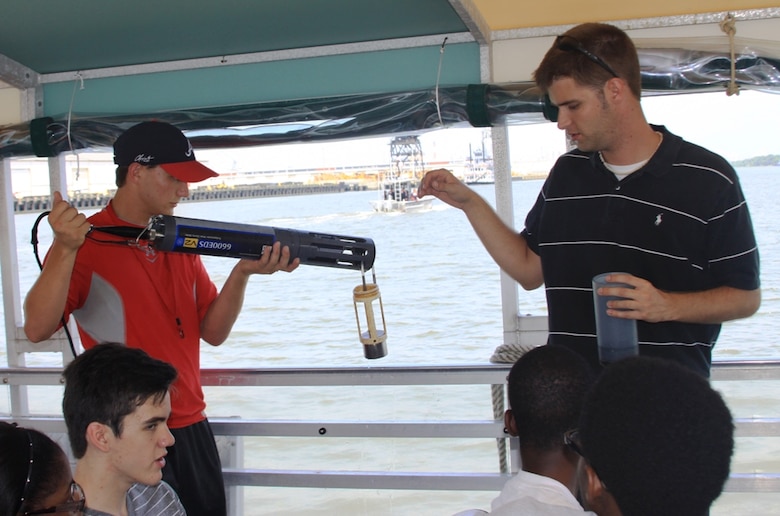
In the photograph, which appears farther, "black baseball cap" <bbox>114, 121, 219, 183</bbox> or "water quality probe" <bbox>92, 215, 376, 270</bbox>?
"black baseball cap" <bbox>114, 121, 219, 183</bbox>

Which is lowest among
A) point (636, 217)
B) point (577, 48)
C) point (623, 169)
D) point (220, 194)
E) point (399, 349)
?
point (399, 349)

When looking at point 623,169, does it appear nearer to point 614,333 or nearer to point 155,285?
point 614,333

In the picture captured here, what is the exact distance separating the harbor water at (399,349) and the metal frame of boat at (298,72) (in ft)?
0.95

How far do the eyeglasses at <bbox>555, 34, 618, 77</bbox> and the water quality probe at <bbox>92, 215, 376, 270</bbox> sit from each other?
843mm

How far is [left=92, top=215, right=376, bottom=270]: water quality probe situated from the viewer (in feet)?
7.07

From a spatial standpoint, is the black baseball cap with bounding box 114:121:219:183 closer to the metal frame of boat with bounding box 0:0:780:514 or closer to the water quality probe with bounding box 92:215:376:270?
the water quality probe with bounding box 92:215:376:270

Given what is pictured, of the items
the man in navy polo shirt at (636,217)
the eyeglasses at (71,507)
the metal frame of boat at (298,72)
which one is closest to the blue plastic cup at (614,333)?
the man in navy polo shirt at (636,217)

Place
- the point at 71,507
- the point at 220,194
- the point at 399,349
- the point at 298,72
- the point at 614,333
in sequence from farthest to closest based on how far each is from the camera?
1. the point at 399,349
2. the point at 220,194
3. the point at 298,72
4. the point at 614,333
5. the point at 71,507

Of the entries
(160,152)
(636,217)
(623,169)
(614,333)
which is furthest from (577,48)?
(160,152)

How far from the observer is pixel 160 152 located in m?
2.39

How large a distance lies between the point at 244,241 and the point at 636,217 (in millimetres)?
1047

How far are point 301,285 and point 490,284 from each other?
12.7 feet

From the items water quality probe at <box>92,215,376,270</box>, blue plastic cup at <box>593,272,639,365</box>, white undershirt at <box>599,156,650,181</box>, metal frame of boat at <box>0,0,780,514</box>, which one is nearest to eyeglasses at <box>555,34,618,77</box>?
white undershirt at <box>599,156,650,181</box>

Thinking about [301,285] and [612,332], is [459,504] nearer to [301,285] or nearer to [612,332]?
[612,332]
